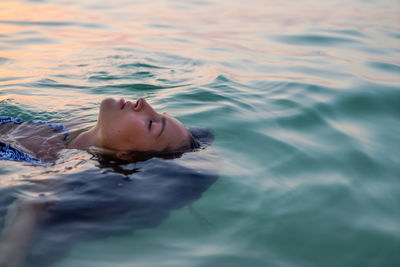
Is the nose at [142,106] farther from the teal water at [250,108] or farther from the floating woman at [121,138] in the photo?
the teal water at [250,108]

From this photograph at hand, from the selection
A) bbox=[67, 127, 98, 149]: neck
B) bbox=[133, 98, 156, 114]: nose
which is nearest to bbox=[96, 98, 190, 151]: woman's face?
bbox=[133, 98, 156, 114]: nose

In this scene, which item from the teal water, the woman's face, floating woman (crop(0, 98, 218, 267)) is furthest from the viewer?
the woman's face

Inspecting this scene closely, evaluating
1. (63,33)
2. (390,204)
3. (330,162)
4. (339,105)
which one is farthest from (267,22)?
(390,204)

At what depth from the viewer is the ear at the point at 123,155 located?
3868 mm

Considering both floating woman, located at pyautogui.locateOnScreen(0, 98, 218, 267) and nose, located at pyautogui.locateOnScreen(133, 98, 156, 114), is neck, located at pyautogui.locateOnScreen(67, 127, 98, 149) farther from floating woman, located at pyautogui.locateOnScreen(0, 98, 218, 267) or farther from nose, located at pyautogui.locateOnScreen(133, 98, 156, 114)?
nose, located at pyautogui.locateOnScreen(133, 98, 156, 114)

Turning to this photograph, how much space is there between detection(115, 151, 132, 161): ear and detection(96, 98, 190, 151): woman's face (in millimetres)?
44

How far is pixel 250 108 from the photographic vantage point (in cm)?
559

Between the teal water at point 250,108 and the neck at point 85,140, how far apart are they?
0.41ft

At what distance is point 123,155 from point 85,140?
0.47 metres

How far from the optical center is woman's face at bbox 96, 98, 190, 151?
3.83 m

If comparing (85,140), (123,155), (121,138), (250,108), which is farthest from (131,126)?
(250,108)

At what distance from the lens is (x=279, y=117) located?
17.2ft

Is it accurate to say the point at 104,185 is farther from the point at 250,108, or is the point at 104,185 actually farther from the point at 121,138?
the point at 250,108

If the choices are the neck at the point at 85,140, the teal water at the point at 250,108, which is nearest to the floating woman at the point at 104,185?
the neck at the point at 85,140
